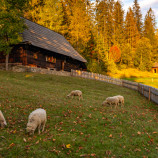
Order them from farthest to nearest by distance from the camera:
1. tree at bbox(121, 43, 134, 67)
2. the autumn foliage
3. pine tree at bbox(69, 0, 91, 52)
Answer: tree at bbox(121, 43, 134, 67) → the autumn foliage → pine tree at bbox(69, 0, 91, 52)

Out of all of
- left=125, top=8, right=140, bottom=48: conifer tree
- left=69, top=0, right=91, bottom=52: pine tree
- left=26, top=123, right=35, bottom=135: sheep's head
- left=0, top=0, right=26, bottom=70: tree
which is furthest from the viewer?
left=125, top=8, right=140, bottom=48: conifer tree

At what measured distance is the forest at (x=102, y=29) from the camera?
38.8 m

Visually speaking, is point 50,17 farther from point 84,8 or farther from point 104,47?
point 104,47

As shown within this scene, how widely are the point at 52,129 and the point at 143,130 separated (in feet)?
12.8

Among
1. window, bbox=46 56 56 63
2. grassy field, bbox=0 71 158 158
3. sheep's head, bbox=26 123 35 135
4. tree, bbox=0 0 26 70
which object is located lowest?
grassy field, bbox=0 71 158 158

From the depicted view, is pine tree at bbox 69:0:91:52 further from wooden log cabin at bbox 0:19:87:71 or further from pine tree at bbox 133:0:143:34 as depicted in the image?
pine tree at bbox 133:0:143:34

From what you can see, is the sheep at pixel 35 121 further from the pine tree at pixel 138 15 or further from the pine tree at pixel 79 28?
the pine tree at pixel 138 15

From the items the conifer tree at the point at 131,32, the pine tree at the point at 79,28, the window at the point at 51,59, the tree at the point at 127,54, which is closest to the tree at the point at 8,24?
the window at the point at 51,59

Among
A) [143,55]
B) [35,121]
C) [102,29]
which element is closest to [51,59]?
[35,121]

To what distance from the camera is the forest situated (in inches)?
1526

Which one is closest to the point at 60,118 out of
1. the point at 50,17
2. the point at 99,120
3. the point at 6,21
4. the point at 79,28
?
the point at 99,120

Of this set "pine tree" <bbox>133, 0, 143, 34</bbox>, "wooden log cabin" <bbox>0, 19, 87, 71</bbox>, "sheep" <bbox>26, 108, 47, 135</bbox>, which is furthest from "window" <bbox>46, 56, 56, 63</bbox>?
"pine tree" <bbox>133, 0, 143, 34</bbox>

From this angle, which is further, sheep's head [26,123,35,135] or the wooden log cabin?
the wooden log cabin

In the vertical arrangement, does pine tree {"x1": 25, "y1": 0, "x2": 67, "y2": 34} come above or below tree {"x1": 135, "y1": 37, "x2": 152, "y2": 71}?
above
